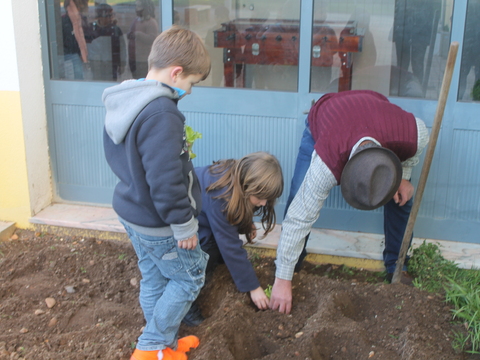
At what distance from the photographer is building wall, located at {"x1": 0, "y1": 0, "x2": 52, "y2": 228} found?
3984mm

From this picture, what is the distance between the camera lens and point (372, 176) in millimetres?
2627

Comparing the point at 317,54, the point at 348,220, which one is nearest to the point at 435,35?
the point at 317,54

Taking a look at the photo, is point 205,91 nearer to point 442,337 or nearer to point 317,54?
point 317,54

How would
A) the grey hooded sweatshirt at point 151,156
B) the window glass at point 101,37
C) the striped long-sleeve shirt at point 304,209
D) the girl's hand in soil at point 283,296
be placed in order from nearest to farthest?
1. the grey hooded sweatshirt at point 151,156
2. the striped long-sleeve shirt at point 304,209
3. the girl's hand in soil at point 283,296
4. the window glass at point 101,37

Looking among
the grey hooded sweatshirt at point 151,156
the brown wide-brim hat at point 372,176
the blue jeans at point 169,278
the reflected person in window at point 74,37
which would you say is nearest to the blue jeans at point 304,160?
the brown wide-brim hat at point 372,176

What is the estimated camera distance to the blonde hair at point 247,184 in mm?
2854

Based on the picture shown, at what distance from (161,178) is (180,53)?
0.56m

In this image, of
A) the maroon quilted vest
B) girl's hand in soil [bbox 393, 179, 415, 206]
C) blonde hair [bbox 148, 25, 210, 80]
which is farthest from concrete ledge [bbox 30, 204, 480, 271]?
blonde hair [bbox 148, 25, 210, 80]

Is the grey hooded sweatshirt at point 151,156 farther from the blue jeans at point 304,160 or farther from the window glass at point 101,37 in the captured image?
the window glass at point 101,37

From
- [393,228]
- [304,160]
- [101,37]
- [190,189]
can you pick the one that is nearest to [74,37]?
[101,37]

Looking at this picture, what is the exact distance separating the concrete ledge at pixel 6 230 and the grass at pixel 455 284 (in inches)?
115

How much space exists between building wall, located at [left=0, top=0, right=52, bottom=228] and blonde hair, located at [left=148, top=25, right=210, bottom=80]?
6.55 feet

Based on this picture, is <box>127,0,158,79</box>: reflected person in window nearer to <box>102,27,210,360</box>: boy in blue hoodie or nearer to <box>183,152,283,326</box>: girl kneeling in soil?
<box>183,152,283,326</box>: girl kneeling in soil

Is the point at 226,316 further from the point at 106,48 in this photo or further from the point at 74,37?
the point at 74,37
